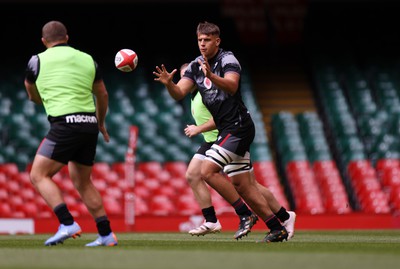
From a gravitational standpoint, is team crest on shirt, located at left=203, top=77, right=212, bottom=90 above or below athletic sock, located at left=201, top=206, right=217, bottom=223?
above

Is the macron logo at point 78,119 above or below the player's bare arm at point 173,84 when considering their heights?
below

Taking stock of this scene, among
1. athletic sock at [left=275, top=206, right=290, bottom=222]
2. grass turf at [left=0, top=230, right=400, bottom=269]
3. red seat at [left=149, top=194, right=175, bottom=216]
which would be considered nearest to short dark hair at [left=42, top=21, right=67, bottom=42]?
grass turf at [left=0, top=230, right=400, bottom=269]

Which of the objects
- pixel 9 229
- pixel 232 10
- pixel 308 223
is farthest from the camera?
pixel 232 10

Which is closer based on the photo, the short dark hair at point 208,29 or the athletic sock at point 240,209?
the short dark hair at point 208,29

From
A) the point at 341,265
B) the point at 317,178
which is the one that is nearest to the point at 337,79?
the point at 317,178

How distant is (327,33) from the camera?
2681 centimetres

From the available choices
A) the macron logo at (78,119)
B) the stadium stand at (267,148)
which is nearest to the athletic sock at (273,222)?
the macron logo at (78,119)

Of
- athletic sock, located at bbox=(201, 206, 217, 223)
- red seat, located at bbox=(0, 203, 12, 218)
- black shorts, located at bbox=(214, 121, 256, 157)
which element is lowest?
red seat, located at bbox=(0, 203, 12, 218)

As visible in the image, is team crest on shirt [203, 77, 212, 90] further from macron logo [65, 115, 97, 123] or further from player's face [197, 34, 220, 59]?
macron logo [65, 115, 97, 123]

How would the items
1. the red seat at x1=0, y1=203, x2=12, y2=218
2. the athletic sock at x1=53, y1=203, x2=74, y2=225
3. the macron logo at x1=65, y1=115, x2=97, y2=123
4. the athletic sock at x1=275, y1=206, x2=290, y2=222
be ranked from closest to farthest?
the athletic sock at x1=53, y1=203, x2=74, y2=225, the macron logo at x1=65, y1=115, x2=97, y2=123, the athletic sock at x1=275, y1=206, x2=290, y2=222, the red seat at x1=0, y1=203, x2=12, y2=218

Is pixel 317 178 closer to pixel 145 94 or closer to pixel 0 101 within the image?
pixel 145 94

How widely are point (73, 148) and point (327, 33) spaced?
18.6 metres

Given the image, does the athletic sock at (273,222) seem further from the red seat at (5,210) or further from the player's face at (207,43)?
the red seat at (5,210)

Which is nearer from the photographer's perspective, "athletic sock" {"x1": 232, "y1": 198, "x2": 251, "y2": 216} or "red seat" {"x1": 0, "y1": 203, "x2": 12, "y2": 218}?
"athletic sock" {"x1": 232, "y1": 198, "x2": 251, "y2": 216}
